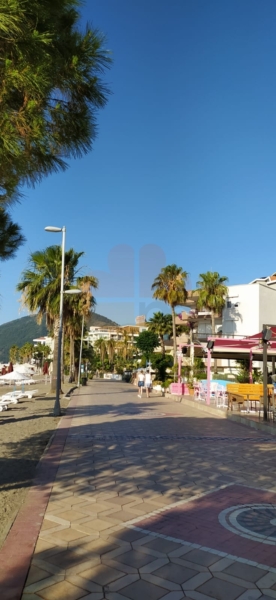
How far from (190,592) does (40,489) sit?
336cm

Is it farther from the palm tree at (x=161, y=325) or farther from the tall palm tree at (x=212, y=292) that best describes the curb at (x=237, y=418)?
the palm tree at (x=161, y=325)

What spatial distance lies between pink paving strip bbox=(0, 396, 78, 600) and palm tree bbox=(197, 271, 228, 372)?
39777mm

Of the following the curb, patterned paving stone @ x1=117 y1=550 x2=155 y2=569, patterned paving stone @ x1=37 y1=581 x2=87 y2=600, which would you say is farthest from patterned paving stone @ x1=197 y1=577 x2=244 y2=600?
the curb

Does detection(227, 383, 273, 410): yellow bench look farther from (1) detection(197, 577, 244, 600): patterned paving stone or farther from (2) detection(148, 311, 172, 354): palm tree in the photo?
(2) detection(148, 311, 172, 354): palm tree

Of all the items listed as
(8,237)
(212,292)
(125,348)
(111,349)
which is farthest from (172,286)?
(111,349)

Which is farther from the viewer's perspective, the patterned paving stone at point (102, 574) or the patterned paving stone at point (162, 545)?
the patterned paving stone at point (162, 545)

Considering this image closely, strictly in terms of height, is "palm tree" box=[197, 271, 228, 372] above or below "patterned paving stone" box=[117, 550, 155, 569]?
above

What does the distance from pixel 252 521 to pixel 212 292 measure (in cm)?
4286

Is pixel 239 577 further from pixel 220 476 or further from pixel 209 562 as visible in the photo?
pixel 220 476

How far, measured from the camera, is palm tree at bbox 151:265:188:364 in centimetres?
4481

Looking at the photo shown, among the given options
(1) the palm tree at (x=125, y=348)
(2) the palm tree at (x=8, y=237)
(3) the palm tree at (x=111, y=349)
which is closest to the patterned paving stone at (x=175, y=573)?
(2) the palm tree at (x=8, y=237)

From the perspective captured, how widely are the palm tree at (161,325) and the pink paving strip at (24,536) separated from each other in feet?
185

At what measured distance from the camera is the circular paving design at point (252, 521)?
4594 mm

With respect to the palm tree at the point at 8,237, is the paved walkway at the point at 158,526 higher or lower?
lower
